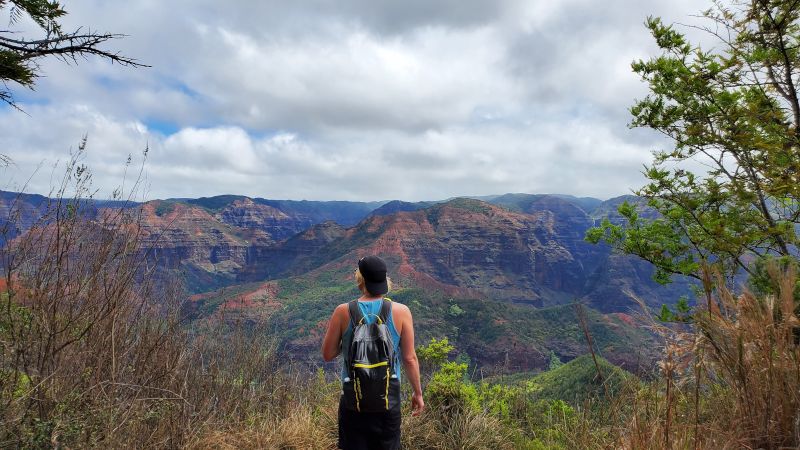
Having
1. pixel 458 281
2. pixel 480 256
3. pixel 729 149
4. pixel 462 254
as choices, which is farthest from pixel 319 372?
pixel 480 256

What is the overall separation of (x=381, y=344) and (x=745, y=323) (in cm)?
196

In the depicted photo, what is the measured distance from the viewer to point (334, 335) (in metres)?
2.94

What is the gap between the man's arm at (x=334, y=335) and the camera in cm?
291

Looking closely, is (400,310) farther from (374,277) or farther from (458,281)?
(458,281)

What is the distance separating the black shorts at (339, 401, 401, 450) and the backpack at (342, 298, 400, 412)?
92mm

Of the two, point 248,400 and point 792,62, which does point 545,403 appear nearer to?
point 248,400

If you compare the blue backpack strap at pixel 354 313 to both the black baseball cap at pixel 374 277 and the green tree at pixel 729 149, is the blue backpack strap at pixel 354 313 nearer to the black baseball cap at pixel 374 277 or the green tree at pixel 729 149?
the black baseball cap at pixel 374 277

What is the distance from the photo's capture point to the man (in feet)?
9.12

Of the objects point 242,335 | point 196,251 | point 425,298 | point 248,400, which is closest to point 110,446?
point 248,400

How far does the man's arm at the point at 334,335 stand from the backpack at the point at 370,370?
0.59 ft

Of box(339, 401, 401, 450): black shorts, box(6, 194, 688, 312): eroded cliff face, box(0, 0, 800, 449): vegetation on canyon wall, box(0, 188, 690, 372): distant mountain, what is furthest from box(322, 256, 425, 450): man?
box(6, 194, 688, 312): eroded cliff face

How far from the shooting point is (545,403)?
7.38 meters

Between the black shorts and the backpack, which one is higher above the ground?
the backpack

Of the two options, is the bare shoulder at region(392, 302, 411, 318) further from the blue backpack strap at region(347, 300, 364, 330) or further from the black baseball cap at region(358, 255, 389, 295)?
the blue backpack strap at region(347, 300, 364, 330)
